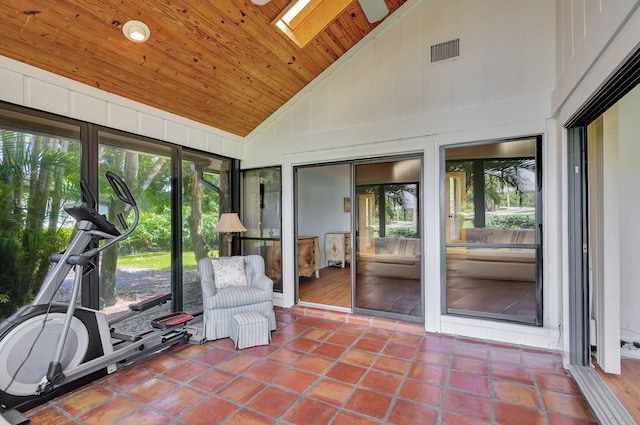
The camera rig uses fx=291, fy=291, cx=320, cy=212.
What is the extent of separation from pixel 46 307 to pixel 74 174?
135cm

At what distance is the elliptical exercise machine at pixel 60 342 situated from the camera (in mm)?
2004

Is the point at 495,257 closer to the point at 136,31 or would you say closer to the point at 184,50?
the point at 184,50

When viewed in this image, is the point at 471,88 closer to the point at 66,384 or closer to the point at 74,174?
the point at 74,174

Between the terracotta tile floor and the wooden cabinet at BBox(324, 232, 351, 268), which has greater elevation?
the wooden cabinet at BBox(324, 232, 351, 268)

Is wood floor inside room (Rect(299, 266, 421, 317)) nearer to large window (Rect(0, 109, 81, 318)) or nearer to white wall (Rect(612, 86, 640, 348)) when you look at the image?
white wall (Rect(612, 86, 640, 348))

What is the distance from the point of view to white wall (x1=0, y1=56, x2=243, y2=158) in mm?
2451

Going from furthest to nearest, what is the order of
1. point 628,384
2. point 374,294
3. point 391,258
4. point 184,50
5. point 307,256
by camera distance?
point 307,256 → point 374,294 → point 391,258 → point 184,50 → point 628,384

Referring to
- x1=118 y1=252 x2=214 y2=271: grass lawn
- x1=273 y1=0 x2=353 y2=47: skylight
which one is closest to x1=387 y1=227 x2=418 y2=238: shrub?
x1=273 y1=0 x2=353 y2=47: skylight

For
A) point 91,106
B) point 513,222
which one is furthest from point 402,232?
point 91,106

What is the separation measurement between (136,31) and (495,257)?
14.3 ft

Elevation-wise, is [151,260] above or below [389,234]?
below

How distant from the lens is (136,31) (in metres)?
2.53

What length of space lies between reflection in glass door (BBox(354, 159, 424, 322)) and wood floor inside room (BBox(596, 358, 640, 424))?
167cm

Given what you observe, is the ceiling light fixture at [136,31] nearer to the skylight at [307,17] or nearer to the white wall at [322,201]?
the skylight at [307,17]
